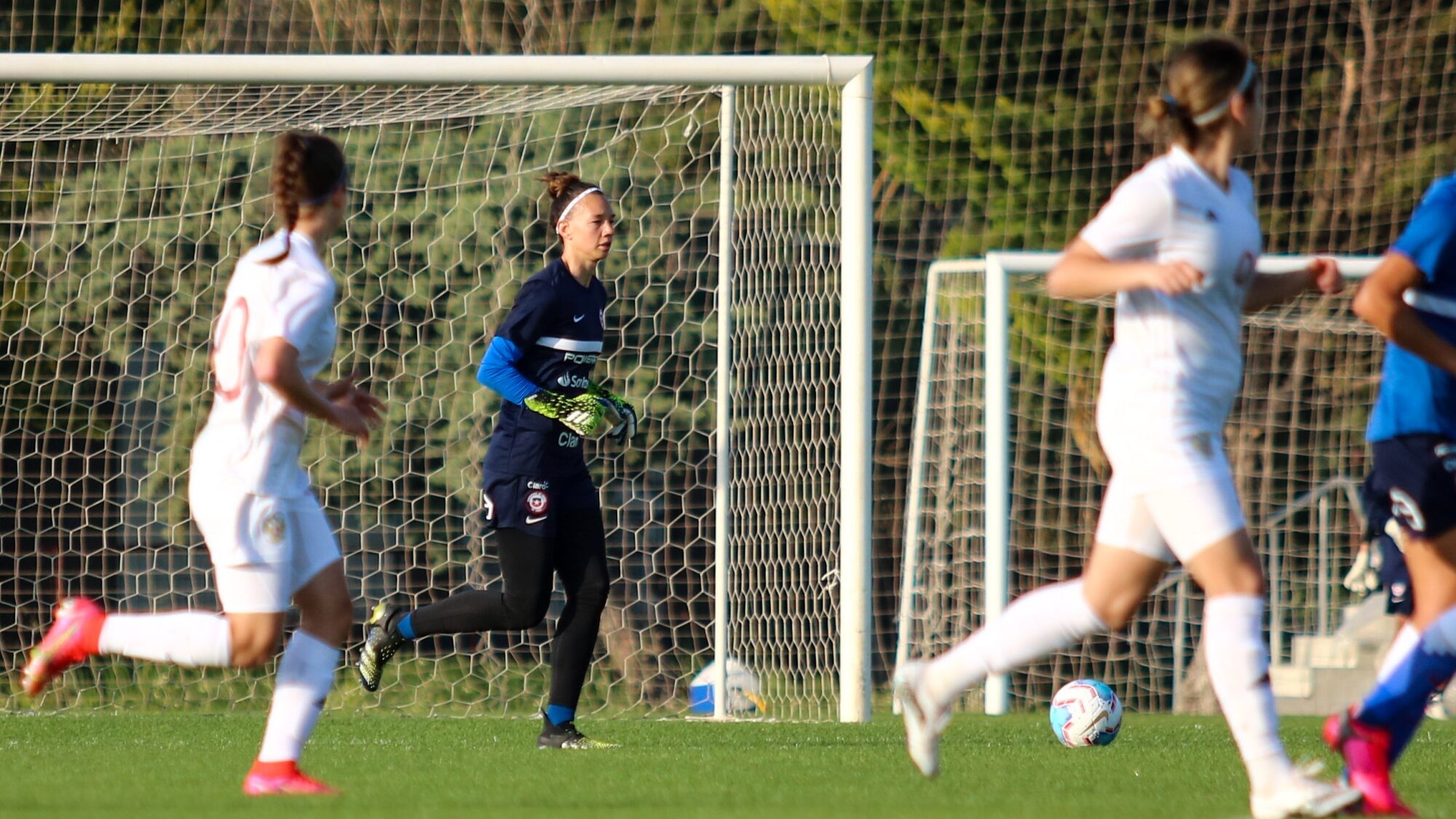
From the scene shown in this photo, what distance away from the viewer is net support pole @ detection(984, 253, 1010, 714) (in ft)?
31.3

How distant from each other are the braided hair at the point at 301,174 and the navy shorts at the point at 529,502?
1.94 meters

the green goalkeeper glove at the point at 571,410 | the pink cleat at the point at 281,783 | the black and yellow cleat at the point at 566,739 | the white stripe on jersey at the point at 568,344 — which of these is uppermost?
the white stripe on jersey at the point at 568,344

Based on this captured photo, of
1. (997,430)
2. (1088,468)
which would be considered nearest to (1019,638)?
(997,430)

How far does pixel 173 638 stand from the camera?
4621 mm

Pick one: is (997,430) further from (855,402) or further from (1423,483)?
(1423,483)

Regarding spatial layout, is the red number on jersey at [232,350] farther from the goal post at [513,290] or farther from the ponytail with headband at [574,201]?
the goal post at [513,290]

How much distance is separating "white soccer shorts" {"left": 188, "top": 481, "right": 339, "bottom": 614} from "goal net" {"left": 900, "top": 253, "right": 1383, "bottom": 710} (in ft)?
22.5

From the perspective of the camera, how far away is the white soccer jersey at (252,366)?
434cm

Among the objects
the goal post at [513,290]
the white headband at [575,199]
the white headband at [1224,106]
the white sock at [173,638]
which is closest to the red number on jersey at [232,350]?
the white sock at [173,638]

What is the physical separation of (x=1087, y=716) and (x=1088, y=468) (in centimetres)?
773

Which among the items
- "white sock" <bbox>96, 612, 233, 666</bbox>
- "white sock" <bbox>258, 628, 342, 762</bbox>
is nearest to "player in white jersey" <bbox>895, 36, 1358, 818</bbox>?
"white sock" <bbox>258, 628, 342, 762</bbox>

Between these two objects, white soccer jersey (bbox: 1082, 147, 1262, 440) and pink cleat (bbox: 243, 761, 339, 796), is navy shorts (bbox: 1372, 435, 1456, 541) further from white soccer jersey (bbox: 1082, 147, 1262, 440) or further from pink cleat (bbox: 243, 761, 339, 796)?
pink cleat (bbox: 243, 761, 339, 796)

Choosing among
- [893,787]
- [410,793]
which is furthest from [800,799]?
[410,793]

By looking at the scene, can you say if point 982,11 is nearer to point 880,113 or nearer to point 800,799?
point 880,113
